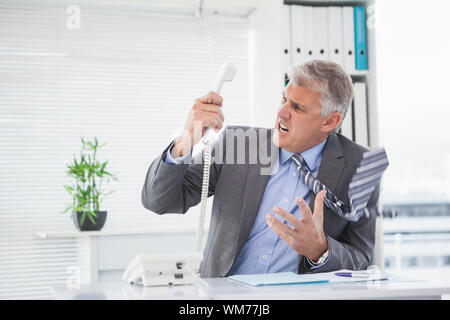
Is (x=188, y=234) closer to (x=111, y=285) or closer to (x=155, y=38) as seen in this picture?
(x=155, y=38)

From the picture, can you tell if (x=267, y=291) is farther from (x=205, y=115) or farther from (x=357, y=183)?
(x=357, y=183)

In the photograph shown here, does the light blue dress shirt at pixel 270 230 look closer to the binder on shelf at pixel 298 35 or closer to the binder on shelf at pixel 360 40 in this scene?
the binder on shelf at pixel 298 35

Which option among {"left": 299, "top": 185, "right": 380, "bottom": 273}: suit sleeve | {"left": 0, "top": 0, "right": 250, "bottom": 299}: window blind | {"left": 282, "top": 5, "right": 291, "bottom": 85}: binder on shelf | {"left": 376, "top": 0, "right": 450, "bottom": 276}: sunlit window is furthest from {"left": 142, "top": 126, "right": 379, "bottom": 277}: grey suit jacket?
{"left": 0, "top": 0, "right": 250, "bottom": 299}: window blind

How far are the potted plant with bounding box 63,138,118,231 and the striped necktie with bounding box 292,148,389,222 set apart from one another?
4.12 feet

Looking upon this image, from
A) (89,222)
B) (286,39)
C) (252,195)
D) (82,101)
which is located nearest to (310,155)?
(252,195)

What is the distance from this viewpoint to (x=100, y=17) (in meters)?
2.96

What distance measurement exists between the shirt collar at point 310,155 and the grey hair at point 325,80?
125 millimetres

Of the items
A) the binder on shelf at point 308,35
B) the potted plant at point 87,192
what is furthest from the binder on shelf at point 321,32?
the potted plant at point 87,192

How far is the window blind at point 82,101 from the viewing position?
2.81m

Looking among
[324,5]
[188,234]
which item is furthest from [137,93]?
[324,5]

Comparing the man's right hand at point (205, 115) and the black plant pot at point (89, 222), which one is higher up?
the man's right hand at point (205, 115)

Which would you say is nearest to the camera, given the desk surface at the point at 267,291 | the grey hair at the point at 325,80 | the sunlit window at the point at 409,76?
the desk surface at the point at 267,291

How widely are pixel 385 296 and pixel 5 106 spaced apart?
7.58ft

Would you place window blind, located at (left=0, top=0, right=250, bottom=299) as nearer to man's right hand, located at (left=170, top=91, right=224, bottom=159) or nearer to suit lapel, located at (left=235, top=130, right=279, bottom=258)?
suit lapel, located at (left=235, top=130, right=279, bottom=258)
